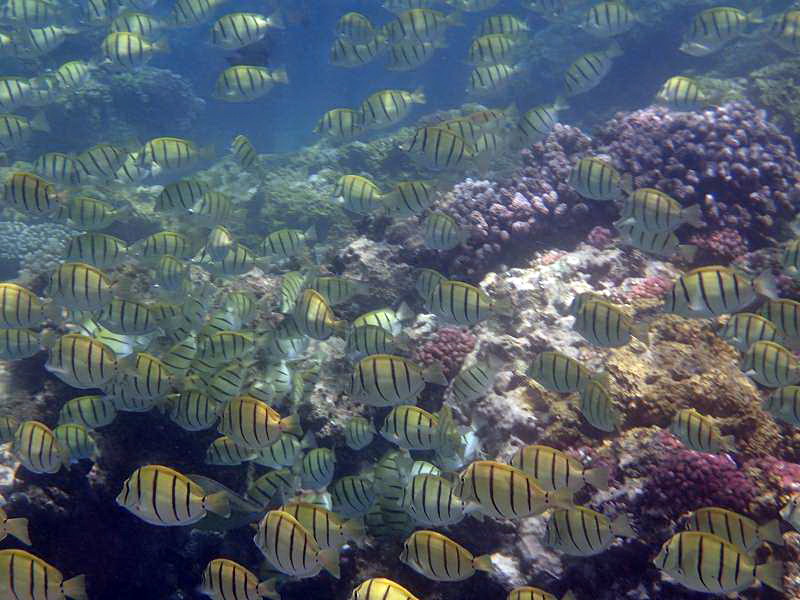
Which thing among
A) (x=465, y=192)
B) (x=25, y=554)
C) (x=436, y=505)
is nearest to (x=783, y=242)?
(x=465, y=192)

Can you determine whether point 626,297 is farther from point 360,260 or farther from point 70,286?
point 70,286

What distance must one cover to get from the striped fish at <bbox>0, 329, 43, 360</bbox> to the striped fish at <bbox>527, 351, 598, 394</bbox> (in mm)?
4676

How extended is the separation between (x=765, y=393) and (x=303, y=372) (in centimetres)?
A: 474

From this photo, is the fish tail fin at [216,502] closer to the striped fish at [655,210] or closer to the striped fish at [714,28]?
the striped fish at [655,210]

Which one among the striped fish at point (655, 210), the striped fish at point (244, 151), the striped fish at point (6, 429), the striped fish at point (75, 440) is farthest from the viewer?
the striped fish at point (244, 151)

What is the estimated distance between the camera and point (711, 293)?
424cm

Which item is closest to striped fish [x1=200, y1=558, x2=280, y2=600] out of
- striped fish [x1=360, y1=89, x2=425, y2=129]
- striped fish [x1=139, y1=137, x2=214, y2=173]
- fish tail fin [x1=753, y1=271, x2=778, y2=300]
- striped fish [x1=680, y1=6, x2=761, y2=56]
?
fish tail fin [x1=753, y1=271, x2=778, y2=300]

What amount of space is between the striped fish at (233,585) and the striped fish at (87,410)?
2209 millimetres

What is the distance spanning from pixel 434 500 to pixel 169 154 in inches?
229

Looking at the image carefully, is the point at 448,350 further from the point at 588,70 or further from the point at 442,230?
the point at 588,70

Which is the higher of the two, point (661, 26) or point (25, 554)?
point (661, 26)

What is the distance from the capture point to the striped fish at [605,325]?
447cm

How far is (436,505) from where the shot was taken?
376cm

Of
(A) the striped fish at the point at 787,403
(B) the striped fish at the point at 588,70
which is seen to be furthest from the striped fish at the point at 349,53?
(A) the striped fish at the point at 787,403
